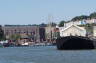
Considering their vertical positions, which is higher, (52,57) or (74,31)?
(74,31)

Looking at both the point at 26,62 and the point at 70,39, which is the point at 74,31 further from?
the point at 26,62

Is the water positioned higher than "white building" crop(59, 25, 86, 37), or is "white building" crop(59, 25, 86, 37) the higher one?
"white building" crop(59, 25, 86, 37)

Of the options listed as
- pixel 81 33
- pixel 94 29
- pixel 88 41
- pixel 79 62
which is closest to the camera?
pixel 79 62

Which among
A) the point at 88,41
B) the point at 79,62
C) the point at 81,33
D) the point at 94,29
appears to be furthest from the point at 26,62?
the point at 94,29

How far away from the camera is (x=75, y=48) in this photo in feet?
372

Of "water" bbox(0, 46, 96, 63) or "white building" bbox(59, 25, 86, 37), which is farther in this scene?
A: "white building" bbox(59, 25, 86, 37)

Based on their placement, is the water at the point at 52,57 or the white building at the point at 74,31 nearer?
the water at the point at 52,57

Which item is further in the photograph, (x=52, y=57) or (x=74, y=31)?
(x=74, y=31)

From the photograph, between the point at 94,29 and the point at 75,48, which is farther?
the point at 94,29

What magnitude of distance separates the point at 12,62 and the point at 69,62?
22.9ft

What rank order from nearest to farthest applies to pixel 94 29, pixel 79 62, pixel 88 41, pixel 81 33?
pixel 79 62 < pixel 88 41 < pixel 81 33 < pixel 94 29

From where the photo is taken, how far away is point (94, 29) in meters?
150

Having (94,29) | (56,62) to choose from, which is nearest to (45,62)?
(56,62)

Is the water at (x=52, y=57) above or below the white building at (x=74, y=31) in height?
below
